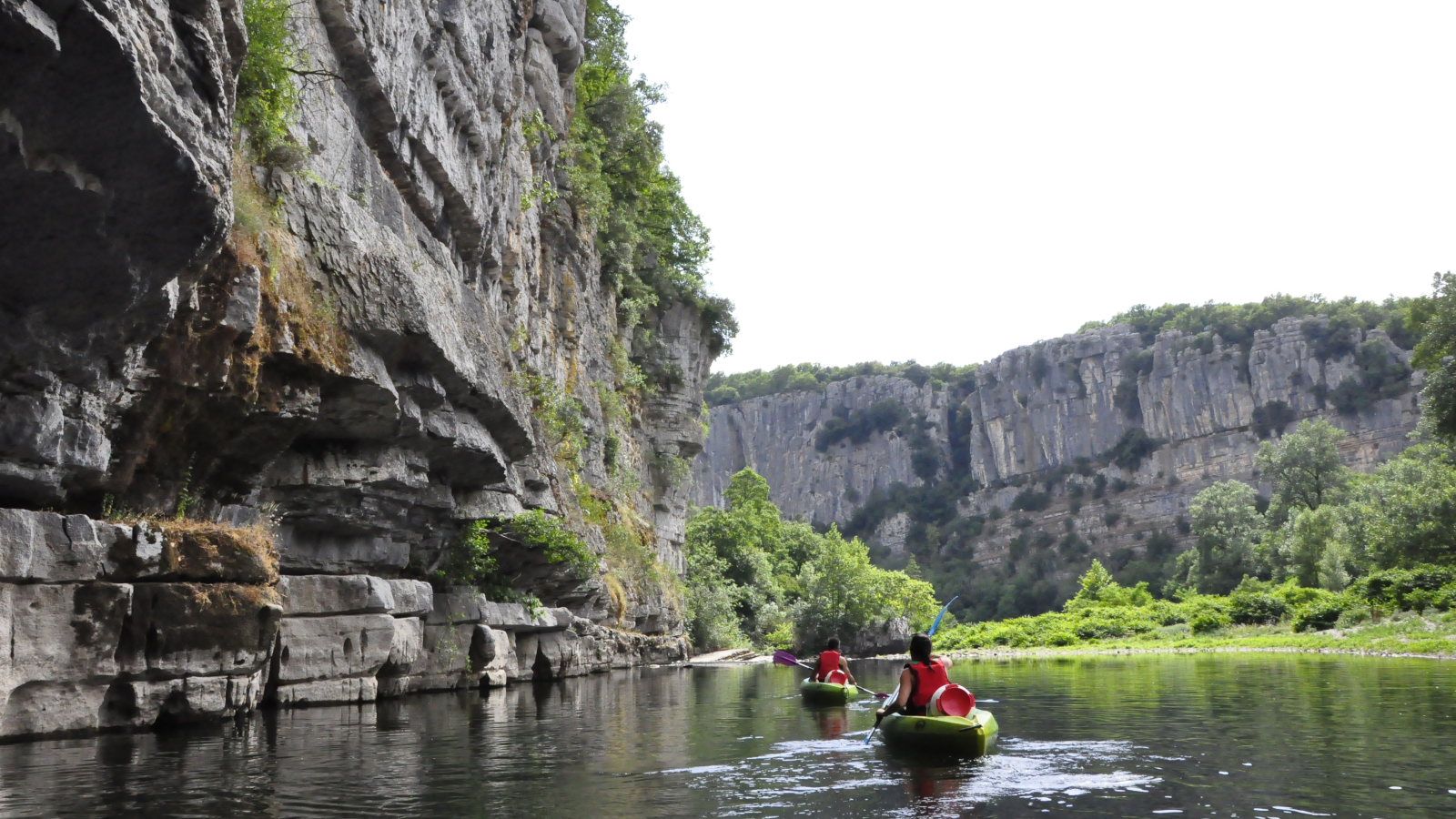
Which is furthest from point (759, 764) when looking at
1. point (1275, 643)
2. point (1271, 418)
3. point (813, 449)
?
point (813, 449)

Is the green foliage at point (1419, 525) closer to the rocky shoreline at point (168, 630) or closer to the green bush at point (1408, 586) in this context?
the green bush at point (1408, 586)

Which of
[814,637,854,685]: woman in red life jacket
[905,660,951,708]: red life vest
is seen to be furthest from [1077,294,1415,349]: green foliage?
[905,660,951,708]: red life vest

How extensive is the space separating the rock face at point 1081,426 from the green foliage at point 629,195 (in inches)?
2956

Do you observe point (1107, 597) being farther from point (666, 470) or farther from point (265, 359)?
point (265, 359)

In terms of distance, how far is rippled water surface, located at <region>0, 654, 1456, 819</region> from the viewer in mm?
7430

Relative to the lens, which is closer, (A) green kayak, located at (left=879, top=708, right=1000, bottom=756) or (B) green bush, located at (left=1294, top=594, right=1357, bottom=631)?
(A) green kayak, located at (left=879, top=708, right=1000, bottom=756)

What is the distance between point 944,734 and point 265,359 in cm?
1009

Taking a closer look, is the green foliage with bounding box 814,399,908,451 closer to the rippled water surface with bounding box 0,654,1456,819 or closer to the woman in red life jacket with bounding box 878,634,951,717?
the rippled water surface with bounding box 0,654,1456,819

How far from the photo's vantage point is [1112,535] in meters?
110

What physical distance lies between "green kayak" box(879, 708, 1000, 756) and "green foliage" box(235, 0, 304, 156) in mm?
12063

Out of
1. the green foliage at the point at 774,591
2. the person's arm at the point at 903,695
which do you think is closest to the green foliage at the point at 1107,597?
the green foliage at the point at 774,591

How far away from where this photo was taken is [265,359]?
13.7 meters

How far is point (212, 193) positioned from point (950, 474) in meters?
130

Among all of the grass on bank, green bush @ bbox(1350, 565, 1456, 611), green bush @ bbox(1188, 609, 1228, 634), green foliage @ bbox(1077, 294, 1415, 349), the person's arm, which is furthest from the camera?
green foliage @ bbox(1077, 294, 1415, 349)
